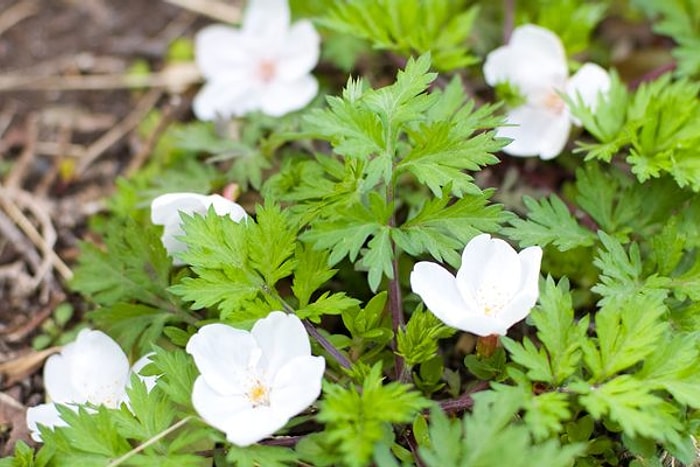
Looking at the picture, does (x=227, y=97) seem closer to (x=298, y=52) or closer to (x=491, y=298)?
(x=298, y=52)

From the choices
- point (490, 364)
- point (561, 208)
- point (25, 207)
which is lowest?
point (25, 207)

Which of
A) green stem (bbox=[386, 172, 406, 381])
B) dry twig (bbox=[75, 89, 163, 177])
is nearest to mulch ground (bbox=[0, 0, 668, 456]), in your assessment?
dry twig (bbox=[75, 89, 163, 177])

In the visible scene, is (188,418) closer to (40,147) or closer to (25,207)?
(25,207)

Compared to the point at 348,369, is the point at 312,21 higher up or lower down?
higher up

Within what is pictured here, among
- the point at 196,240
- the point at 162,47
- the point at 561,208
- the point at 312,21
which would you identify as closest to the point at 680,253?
the point at 561,208

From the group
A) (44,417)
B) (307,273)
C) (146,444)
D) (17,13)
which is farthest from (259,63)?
(146,444)

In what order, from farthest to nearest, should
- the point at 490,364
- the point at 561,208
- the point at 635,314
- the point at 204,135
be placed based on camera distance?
the point at 204,135 → the point at 561,208 → the point at 490,364 → the point at 635,314

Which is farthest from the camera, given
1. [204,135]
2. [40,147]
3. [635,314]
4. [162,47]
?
[162,47]

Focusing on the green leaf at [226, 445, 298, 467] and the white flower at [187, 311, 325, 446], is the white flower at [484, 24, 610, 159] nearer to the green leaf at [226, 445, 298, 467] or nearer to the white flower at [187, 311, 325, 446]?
the white flower at [187, 311, 325, 446]
